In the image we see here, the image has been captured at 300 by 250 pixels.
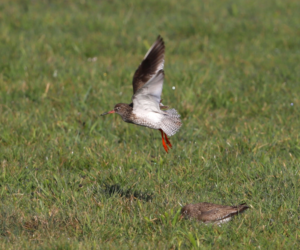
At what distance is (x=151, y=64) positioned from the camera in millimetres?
5395

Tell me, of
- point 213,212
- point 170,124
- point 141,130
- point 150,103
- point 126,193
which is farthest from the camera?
point 141,130

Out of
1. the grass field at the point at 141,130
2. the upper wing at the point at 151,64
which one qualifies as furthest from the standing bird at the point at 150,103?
the grass field at the point at 141,130

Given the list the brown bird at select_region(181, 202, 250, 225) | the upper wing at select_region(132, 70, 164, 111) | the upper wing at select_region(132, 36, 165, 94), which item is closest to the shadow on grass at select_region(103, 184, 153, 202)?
the brown bird at select_region(181, 202, 250, 225)

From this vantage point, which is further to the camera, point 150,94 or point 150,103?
point 150,103

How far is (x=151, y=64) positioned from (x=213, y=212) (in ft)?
6.52

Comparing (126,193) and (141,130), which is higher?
(141,130)

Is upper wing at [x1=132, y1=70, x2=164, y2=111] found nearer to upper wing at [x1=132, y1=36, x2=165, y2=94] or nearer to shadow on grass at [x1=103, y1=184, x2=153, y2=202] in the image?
upper wing at [x1=132, y1=36, x2=165, y2=94]

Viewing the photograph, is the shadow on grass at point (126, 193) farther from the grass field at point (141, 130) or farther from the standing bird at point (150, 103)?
the standing bird at point (150, 103)

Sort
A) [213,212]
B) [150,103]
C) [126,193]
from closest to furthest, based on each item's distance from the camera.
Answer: [213,212], [126,193], [150,103]

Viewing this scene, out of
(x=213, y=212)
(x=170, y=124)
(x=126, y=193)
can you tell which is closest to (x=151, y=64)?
(x=170, y=124)

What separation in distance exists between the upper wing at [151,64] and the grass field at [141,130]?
1077 millimetres

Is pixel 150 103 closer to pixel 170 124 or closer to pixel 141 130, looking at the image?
pixel 170 124

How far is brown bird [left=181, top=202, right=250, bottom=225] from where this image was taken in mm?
4316

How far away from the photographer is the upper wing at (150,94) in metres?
4.96
